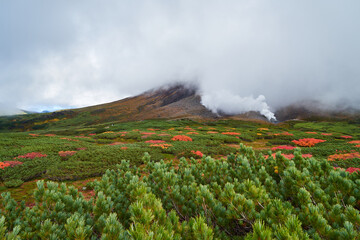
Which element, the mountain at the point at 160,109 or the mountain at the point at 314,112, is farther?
the mountain at the point at 314,112

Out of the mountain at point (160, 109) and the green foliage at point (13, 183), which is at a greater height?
the mountain at point (160, 109)

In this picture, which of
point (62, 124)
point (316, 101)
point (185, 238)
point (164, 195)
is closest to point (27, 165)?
point (164, 195)

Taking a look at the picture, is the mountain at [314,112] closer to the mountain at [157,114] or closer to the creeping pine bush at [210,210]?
the mountain at [157,114]

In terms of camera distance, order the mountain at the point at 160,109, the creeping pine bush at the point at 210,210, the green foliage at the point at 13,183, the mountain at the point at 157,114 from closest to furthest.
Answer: the creeping pine bush at the point at 210,210 < the green foliage at the point at 13,183 < the mountain at the point at 157,114 < the mountain at the point at 160,109

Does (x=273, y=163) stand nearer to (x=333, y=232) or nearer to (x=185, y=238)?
(x=333, y=232)

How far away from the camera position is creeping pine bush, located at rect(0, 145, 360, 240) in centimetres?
183

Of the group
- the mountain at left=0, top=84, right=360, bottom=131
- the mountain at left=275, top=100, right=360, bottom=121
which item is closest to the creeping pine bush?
the mountain at left=0, top=84, right=360, bottom=131

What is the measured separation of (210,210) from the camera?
2.83 metres

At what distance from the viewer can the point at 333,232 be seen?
184 cm

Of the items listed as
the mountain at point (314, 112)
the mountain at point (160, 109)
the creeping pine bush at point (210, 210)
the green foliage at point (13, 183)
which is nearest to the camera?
the creeping pine bush at point (210, 210)

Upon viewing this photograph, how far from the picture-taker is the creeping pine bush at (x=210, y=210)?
5.99 ft

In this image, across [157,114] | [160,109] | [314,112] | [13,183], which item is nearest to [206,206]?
[13,183]

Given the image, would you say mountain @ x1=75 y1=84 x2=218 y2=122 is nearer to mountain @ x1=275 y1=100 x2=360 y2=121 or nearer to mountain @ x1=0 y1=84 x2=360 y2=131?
mountain @ x1=0 y1=84 x2=360 y2=131

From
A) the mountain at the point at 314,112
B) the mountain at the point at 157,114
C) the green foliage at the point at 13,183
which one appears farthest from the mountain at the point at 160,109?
the green foliage at the point at 13,183
